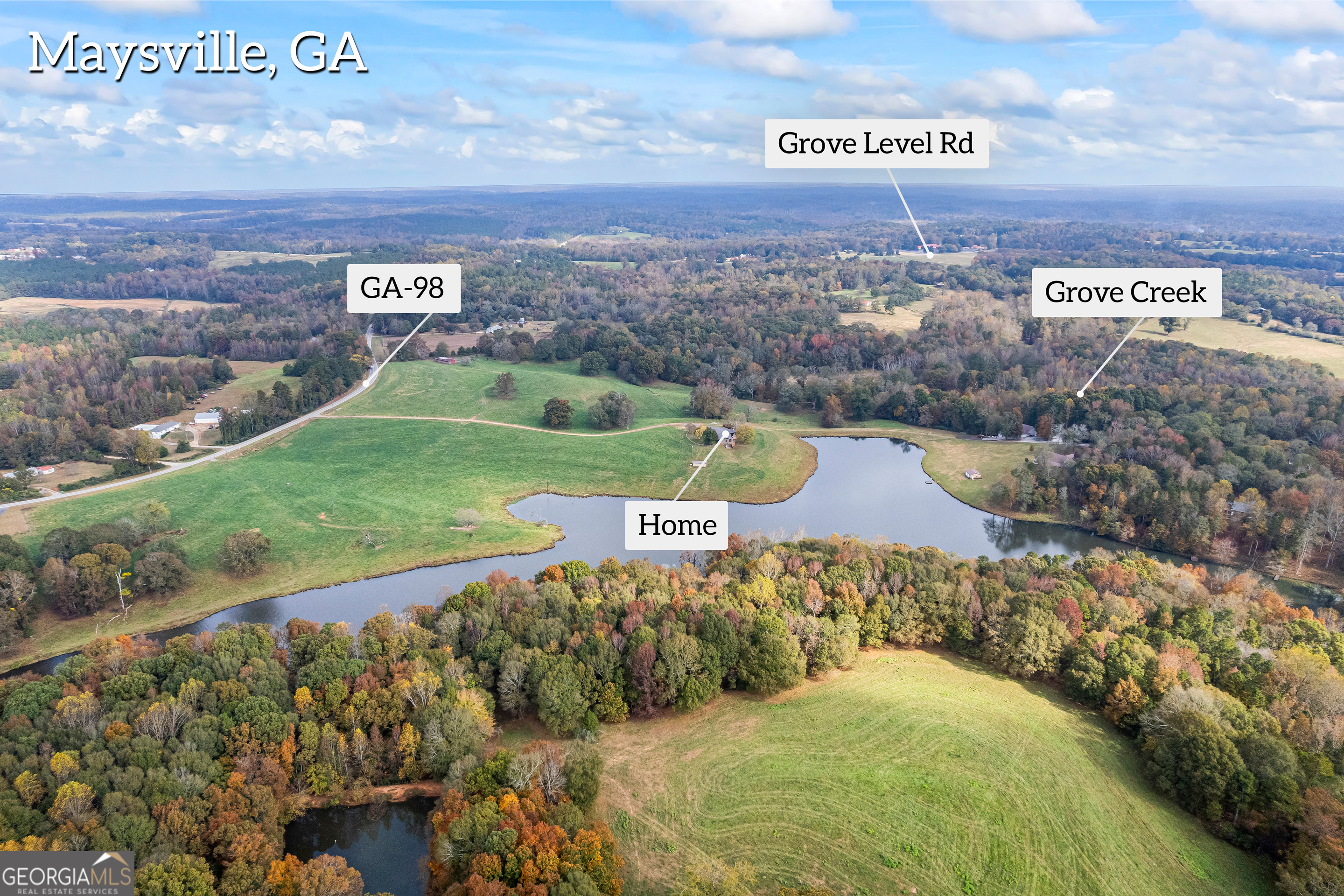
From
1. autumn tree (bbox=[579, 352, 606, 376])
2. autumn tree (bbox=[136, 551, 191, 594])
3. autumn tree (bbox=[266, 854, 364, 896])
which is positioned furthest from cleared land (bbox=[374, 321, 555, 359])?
autumn tree (bbox=[266, 854, 364, 896])

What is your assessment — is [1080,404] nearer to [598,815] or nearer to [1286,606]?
[1286,606]

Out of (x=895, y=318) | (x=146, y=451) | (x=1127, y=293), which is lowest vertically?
(x=146, y=451)

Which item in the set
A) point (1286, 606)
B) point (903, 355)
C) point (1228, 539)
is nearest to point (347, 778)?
point (1286, 606)

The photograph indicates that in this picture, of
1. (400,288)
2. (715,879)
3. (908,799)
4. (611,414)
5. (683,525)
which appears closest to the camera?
(715,879)

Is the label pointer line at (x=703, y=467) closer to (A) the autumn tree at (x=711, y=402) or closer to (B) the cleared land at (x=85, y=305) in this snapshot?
(A) the autumn tree at (x=711, y=402)

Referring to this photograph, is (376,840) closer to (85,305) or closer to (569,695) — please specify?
(569,695)

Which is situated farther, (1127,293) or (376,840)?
(1127,293)

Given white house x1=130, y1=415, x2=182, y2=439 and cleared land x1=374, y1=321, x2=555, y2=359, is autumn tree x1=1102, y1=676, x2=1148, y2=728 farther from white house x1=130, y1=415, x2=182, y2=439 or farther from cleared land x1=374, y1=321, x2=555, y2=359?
cleared land x1=374, y1=321, x2=555, y2=359

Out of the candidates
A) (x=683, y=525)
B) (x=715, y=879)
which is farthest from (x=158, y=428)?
(x=715, y=879)
